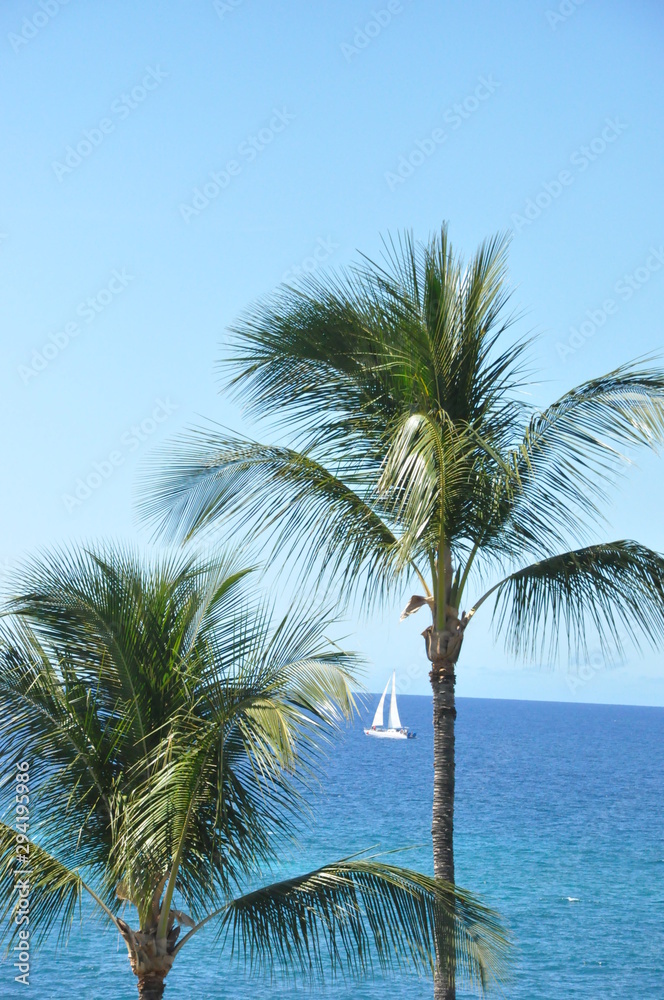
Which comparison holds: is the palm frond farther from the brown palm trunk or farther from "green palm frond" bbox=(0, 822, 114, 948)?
"green palm frond" bbox=(0, 822, 114, 948)

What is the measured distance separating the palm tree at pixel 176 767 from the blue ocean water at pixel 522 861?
0.73 metres

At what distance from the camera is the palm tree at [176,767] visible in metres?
6.83

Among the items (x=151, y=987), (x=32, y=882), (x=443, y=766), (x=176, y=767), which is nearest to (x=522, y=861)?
(x=443, y=766)

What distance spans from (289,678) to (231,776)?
100cm

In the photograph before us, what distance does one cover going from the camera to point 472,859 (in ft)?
161

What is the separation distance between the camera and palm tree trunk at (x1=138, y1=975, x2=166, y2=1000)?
7.09 m

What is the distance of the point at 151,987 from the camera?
7.11 m

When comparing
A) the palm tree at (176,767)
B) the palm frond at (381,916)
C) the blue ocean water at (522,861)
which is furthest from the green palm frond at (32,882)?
the blue ocean water at (522,861)

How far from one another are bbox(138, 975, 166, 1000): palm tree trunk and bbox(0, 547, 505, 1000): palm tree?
2 cm

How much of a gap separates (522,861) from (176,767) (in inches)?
1863

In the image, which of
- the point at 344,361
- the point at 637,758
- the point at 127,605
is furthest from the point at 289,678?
the point at 637,758

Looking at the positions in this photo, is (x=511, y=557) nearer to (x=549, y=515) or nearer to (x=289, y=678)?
(x=549, y=515)

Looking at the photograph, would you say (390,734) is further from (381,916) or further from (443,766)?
(381,916)

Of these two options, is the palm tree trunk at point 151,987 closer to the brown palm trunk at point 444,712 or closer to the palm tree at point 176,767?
the palm tree at point 176,767
